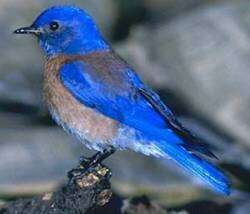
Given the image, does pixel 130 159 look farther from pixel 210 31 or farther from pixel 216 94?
pixel 210 31

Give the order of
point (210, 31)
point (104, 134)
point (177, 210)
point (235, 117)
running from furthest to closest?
point (210, 31) < point (235, 117) < point (177, 210) < point (104, 134)

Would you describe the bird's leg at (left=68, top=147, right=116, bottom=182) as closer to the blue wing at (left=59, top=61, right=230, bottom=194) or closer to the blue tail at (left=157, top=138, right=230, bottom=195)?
the blue wing at (left=59, top=61, right=230, bottom=194)

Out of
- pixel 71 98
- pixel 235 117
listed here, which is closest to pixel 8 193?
pixel 71 98

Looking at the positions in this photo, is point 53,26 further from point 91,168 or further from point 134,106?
point 91,168

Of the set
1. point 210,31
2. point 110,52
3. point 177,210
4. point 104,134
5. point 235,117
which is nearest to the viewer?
point 104,134

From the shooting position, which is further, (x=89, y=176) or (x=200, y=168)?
(x=200, y=168)

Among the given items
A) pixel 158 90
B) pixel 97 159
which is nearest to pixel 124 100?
pixel 97 159

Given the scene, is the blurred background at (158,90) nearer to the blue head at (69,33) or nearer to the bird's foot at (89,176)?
the blue head at (69,33)
